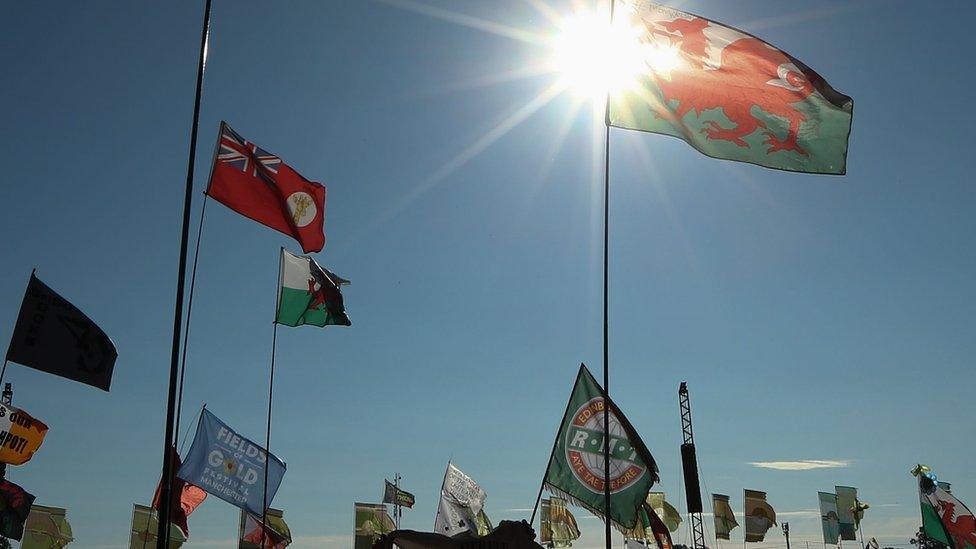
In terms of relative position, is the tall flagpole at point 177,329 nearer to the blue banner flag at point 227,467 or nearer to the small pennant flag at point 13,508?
the blue banner flag at point 227,467

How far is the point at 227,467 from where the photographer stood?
78.5 ft

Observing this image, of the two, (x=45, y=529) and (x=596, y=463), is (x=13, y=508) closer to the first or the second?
(x=45, y=529)

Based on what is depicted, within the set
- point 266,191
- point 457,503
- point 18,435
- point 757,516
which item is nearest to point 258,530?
point 457,503

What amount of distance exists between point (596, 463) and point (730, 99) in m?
6.82

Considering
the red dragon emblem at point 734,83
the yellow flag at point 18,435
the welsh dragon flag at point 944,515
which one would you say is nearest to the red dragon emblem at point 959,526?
the welsh dragon flag at point 944,515

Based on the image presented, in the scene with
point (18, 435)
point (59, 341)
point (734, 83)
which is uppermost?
point (734, 83)

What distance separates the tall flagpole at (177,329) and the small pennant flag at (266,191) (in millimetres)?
2096

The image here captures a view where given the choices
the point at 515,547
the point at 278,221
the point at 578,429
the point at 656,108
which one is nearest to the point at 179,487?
the point at 278,221

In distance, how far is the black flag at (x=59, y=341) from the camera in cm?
1204

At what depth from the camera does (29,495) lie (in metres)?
27.8

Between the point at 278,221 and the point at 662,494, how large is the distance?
59706 mm

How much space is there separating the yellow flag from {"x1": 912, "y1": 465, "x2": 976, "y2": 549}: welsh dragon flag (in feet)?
106

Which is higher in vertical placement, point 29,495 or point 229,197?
point 229,197

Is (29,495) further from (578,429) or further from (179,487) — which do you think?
(578,429)
